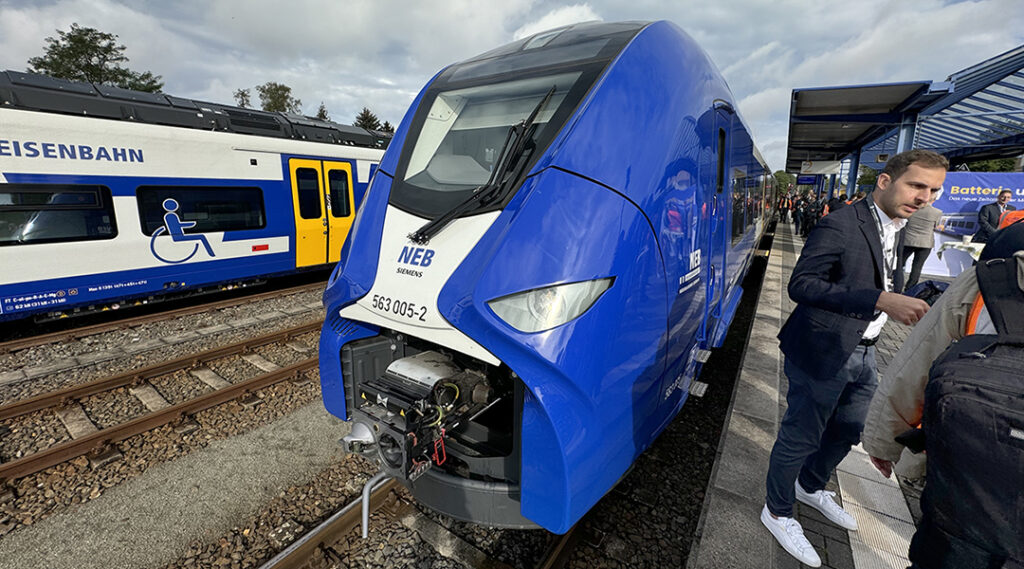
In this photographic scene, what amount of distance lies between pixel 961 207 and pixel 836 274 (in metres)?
10.9

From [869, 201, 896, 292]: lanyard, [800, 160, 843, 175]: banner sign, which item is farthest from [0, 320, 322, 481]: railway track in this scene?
[800, 160, 843, 175]: banner sign

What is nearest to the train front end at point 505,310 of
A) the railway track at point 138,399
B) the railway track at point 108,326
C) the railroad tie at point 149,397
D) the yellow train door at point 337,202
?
the railway track at point 138,399

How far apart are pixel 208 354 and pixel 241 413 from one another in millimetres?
1590

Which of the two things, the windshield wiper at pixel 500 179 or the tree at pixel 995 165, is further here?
the tree at pixel 995 165

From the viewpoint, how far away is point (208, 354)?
215 inches

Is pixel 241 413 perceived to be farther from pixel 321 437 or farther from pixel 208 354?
pixel 208 354

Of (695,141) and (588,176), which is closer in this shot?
(588,176)

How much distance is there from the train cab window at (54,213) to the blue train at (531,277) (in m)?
5.97

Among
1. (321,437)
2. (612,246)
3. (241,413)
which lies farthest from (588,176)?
(241,413)

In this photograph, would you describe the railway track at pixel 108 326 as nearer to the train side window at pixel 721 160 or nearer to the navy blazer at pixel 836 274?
the train side window at pixel 721 160

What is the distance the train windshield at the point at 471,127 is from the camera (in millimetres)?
2498

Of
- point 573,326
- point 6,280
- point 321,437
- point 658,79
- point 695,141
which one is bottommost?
point 321,437

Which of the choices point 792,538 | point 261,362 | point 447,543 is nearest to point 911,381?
point 792,538

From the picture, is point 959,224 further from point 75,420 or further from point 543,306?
point 75,420
